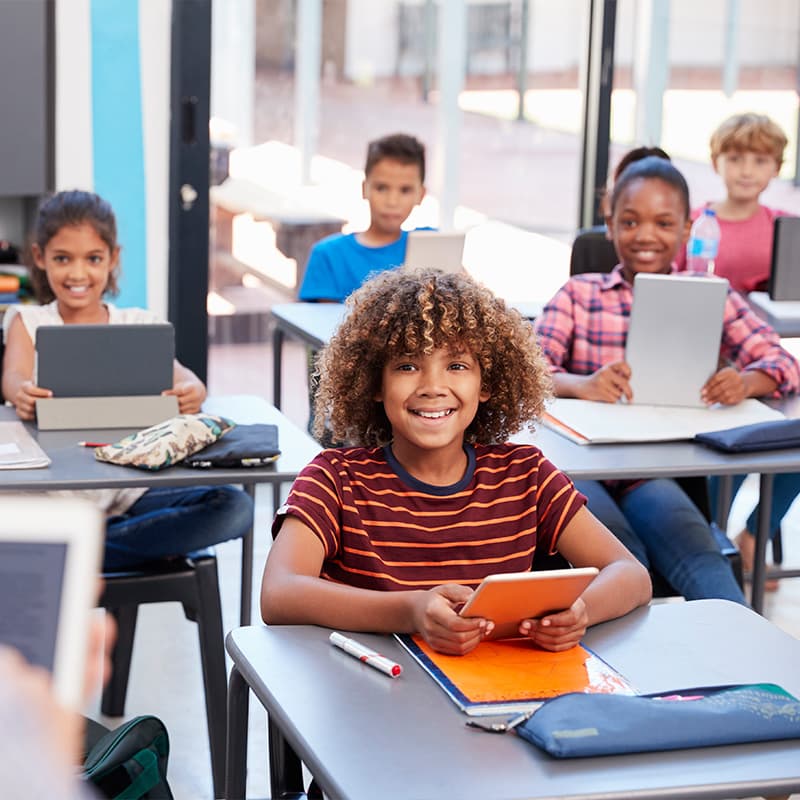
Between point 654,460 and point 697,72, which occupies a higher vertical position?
A: point 697,72

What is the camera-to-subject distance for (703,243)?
12.3ft

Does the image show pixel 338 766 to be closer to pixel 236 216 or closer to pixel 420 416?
pixel 420 416

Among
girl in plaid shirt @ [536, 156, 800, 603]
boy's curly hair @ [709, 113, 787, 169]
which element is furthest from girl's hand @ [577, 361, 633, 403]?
boy's curly hair @ [709, 113, 787, 169]

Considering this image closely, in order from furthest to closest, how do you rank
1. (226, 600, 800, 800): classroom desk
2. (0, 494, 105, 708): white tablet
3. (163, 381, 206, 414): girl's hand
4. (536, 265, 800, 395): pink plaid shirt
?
(536, 265, 800, 395): pink plaid shirt < (163, 381, 206, 414): girl's hand < (226, 600, 800, 800): classroom desk < (0, 494, 105, 708): white tablet

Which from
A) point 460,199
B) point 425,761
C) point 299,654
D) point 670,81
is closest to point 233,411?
point 299,654

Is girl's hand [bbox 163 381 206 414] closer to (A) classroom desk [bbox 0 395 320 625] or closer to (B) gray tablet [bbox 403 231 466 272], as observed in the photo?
(A) classroom desk [bbox 0 395 320 625]

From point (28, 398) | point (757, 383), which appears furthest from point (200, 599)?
point (757, 383)

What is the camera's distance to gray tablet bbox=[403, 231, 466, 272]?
10.1 feet

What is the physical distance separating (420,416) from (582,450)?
66cm

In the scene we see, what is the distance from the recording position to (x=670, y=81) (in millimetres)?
4688

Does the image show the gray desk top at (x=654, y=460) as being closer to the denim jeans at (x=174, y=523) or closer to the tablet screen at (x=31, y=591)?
the denim jeans at (x=174, y=523)

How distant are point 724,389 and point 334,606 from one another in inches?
52.0

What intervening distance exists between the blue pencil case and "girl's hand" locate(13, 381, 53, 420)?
1421mm

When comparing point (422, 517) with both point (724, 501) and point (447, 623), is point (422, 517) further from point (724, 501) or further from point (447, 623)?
point (724, 501)
